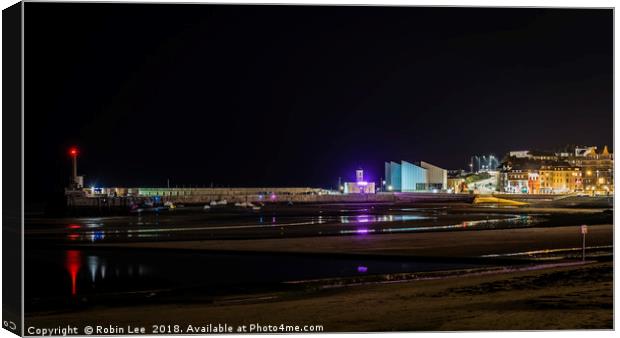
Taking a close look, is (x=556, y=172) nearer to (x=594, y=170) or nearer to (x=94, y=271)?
(x=594, y=170)

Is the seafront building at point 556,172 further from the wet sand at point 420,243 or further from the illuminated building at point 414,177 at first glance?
the wet sand at point 420,243

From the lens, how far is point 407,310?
8.98 meters

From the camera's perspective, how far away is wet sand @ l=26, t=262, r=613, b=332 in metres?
8.48

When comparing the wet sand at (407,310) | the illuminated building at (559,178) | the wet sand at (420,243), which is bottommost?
the wet sand at (407,310)

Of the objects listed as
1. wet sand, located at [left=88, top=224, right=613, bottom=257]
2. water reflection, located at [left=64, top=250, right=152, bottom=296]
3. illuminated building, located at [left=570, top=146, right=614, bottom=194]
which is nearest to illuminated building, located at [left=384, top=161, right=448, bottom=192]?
illuminated building, located at [left=570, top=146, right=614, bottom=194]

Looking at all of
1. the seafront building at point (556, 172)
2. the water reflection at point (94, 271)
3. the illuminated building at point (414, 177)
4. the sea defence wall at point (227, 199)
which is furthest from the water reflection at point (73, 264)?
the illuminated building at point (414, 177)

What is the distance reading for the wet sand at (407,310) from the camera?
848 cm

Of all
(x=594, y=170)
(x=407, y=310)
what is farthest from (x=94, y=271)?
(x=594, y=170)

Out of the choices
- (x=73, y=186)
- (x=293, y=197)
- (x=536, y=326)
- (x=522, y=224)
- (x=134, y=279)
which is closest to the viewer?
(x=536, y=326)

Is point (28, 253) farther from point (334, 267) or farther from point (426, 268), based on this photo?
point (426, 268)

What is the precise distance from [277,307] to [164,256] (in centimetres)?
573

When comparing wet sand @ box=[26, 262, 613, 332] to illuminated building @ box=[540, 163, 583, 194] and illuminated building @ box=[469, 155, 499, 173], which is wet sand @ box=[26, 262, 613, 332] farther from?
illuminated building @ box=[469, 155, 499, 173]

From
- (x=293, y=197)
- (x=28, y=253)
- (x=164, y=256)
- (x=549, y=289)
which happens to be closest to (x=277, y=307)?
(x=549, y=289)

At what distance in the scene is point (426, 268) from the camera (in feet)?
40.8
